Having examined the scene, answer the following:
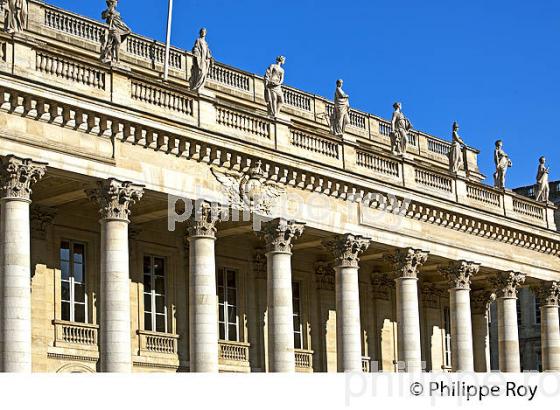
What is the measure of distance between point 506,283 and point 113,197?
67.3ft

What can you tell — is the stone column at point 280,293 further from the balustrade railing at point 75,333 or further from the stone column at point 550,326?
the stone column at point 550,326

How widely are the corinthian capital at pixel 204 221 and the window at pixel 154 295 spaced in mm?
3963

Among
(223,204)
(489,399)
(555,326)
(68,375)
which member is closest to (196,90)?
(223,204)

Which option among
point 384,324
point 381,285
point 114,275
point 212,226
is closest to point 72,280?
point 114,275

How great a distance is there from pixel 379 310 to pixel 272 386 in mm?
25546

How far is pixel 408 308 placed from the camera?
135 feet

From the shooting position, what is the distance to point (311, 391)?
21953mm

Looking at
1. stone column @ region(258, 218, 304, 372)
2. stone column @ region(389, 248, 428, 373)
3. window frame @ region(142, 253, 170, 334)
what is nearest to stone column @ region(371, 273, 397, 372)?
stone column @ region(389, 248, 428, 373)

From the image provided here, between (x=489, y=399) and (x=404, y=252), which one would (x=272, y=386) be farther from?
(x=404, y=252)

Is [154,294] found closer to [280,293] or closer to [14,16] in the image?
[280,293]

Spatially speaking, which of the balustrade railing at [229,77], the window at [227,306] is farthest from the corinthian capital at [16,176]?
the balustrade railing at [229,77]

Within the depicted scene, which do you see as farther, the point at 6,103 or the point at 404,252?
the point at 404,252

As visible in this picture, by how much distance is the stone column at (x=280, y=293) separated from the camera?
36.0m

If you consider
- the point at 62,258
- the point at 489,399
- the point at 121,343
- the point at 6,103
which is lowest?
the point at 489,399
